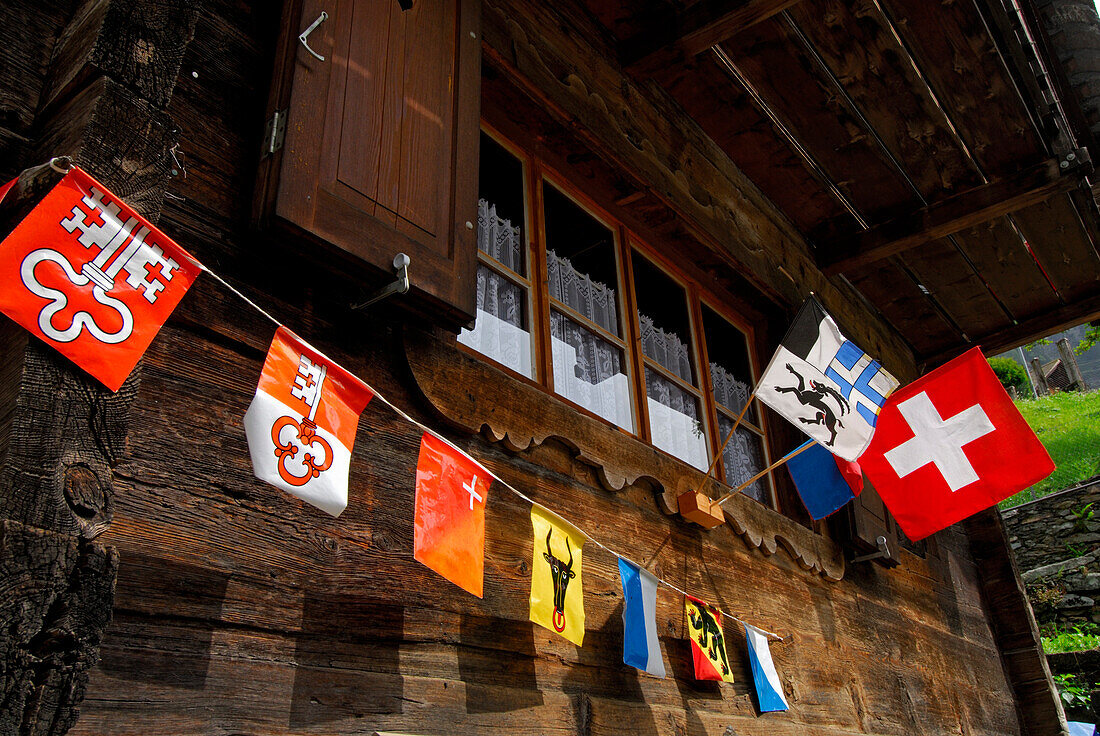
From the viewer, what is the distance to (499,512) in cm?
257

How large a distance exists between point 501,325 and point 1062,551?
515 inches

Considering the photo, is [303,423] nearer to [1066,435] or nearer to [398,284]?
[398,284]

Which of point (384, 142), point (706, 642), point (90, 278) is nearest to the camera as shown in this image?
point (90, 278)

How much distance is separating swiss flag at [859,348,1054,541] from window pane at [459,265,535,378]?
1964 mm

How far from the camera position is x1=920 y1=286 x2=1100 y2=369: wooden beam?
6.17m

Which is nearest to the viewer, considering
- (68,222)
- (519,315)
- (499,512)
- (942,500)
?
(68,222)

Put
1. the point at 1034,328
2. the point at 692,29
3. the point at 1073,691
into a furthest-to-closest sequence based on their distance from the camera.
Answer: the point at 1073,691 < the point at 1034,328 < the point at 692,29

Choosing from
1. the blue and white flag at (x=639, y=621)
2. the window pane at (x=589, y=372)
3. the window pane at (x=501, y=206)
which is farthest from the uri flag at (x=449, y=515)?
the window pane at (x=501, y=206)

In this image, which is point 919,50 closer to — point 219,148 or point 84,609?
point 219,148

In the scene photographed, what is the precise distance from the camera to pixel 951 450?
3.91m

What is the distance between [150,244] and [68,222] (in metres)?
0.17

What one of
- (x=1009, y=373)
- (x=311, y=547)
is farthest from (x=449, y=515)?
(x=1009, y=373)

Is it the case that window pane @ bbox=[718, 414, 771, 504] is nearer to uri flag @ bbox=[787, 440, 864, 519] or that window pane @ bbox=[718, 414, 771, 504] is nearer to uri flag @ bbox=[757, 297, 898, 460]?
uri flag @ bbox=[787, 440, 864, 519]

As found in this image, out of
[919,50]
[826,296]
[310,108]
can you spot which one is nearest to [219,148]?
[310,108]
